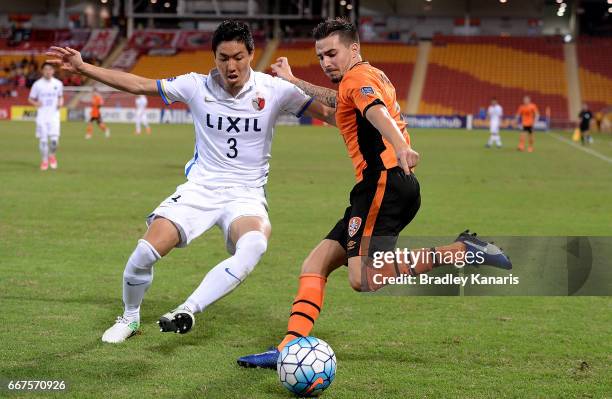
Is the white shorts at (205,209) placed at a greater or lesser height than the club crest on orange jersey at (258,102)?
lesser

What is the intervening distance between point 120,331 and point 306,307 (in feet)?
4.99

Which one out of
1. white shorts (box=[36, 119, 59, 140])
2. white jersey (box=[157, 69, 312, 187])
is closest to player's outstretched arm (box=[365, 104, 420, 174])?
white jersey (box=[157, 69, 312, 187])

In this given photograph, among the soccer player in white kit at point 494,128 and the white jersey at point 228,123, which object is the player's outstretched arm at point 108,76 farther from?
the soccer player in white kit at point 494,128

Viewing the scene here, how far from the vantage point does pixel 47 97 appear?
66.4 feet

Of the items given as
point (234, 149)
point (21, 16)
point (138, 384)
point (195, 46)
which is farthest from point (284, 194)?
point (21, 16)

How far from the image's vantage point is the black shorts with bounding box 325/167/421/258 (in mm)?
5664

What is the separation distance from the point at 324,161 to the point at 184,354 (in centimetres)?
1916

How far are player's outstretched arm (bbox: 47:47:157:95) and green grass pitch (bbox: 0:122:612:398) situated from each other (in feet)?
6.00

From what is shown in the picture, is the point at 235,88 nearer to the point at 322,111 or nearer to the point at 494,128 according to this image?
the point at 322,111

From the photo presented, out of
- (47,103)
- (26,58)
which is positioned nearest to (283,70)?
(47,103)

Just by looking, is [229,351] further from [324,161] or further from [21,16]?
[21,16]

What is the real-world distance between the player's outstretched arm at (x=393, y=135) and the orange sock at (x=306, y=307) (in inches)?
45.6

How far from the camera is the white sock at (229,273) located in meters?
5.41

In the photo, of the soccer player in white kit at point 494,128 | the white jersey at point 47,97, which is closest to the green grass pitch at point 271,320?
the white jersey at point 47,97
